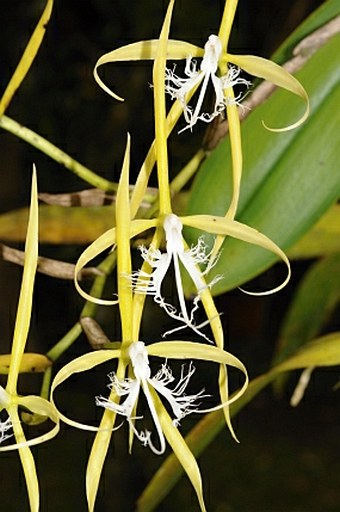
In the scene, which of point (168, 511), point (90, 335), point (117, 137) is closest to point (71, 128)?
point (117, 137)

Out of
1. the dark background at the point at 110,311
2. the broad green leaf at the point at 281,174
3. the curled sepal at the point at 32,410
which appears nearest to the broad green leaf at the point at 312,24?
the broad green leaf at the point at 281,174

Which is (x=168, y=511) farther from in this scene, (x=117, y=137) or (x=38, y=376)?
(x=117, y=137)

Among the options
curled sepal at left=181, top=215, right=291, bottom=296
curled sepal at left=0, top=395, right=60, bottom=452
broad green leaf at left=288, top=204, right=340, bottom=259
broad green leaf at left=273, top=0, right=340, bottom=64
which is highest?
broad green leaf at left=273, top=0, right=340, bottom=64

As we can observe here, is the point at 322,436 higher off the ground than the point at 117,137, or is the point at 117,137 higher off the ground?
the point at 117,137

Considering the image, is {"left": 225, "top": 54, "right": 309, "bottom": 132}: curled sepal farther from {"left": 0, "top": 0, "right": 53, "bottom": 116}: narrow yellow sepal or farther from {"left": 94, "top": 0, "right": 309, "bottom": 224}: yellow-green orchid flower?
{"left": 0, "top": 0, "right": 53, "bottom": 116}: narrow yellow sepal

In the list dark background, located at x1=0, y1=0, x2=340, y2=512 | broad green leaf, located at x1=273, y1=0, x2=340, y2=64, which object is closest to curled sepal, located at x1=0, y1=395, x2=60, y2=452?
broad green leaf, located at x1=273, y1=0, x2=340, y2=64

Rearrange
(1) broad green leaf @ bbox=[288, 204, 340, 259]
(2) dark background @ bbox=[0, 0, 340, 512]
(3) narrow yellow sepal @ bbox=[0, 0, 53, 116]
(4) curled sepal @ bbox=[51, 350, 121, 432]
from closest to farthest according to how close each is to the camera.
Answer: (4) curled sepal @ bbox=[51, 350, 121, 432], (3) narrow yellow sepal @ bbox=[0, 0, 53, 116], (1) broad green leaf @ bbox=[288, 204, 340, 259], (2) dark background @ bbox=[0, 0, 340, 512]

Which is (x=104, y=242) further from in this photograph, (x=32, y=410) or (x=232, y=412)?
(x=232, y=412)
